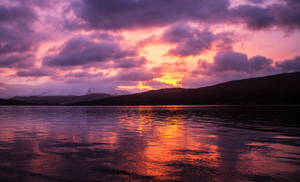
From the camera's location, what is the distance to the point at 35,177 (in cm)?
1176

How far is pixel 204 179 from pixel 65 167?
7538mm

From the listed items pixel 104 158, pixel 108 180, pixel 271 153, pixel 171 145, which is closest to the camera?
pixel 108 180

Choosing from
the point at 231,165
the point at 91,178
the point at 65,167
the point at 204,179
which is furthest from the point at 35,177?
the point at 231,165

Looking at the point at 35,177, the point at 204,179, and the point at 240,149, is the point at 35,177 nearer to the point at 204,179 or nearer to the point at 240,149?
the point at 204,179

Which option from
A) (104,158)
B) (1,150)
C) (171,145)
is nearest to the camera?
(104,158)

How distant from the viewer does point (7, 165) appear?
550 inches

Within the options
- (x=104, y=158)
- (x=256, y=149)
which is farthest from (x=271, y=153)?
(x=104, y=158)

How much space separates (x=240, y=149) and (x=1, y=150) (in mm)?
17944

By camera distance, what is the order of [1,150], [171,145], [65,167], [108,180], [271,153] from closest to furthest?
1. [108,180]
2. [65,167]
3. [271,153]
4. [1,150]
5. [171,145]

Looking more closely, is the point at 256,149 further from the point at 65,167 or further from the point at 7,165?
the point at 7,165

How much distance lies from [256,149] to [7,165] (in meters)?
16.8

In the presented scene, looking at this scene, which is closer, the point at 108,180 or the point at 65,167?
the point at 108,180

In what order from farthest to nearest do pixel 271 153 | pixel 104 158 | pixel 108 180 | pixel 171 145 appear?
pixel 171 145 → pixel 271 153 → pixel 104 158 → pixel 108 180

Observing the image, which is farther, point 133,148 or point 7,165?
point 133,148
